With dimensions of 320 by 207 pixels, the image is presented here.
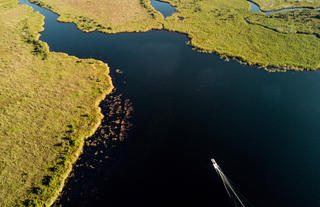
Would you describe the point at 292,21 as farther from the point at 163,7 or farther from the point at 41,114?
the point at 41,114

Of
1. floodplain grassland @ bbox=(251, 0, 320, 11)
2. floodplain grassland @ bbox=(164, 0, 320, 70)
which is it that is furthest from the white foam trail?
floodplain grassland @ bbox=(251, 0, 320, 11)

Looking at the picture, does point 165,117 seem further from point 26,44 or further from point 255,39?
point 26,44

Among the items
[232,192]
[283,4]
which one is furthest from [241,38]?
[232,192]

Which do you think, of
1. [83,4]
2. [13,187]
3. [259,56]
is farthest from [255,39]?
[83,4]

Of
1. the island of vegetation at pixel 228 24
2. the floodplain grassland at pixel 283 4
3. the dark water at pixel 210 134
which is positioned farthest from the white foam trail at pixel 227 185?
the floodplain grassland at pixel 283 4

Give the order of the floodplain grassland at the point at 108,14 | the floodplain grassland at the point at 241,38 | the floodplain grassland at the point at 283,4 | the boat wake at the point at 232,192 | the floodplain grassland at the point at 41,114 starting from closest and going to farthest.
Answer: the boat wake at the point at 232,192, the floodplain grassland at the point at 41,114, the floodplain grassland at the point at 241,38, the floodplain grassland at the point at 108,14, the floodplain grassland at the point at 283,4

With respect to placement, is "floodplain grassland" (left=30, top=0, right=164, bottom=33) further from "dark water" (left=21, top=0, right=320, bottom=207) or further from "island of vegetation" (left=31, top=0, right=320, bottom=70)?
"dark water" (left=21, top=0, right=320, bottom=207)

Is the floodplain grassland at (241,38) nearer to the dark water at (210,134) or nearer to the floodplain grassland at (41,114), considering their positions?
the dark water at (210,134)
